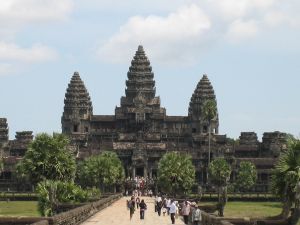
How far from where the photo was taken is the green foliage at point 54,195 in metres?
65.3

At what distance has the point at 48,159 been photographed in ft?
288

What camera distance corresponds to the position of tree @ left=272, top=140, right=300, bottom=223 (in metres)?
51.0

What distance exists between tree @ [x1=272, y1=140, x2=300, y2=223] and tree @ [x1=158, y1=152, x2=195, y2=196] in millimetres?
70627

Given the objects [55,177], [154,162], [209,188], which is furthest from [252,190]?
[55,177]

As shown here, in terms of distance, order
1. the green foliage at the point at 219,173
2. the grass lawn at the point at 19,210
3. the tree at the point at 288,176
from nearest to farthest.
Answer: the tree at the point at 288,176, the grass lawn at the point at 19,210, the green foliage at the point at 219,173

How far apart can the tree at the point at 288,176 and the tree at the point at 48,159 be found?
3837 centimetres

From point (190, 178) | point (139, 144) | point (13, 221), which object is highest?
point (139, 144)

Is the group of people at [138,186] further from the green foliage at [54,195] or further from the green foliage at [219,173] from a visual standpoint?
the green foliage at [54,195]

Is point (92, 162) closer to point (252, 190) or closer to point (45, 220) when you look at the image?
point (252, 190)

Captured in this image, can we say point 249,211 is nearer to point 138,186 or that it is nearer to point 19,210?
point 19,210

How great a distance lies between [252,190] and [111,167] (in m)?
40.9

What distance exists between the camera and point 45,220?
135 ft

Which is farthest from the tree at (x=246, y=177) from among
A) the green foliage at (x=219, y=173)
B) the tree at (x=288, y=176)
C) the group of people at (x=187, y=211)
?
the tree at (x=288, y=176)

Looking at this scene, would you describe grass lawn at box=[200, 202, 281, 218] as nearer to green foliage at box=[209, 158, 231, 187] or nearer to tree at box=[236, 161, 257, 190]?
green foliage at box=[209, 158, 231, 187]
